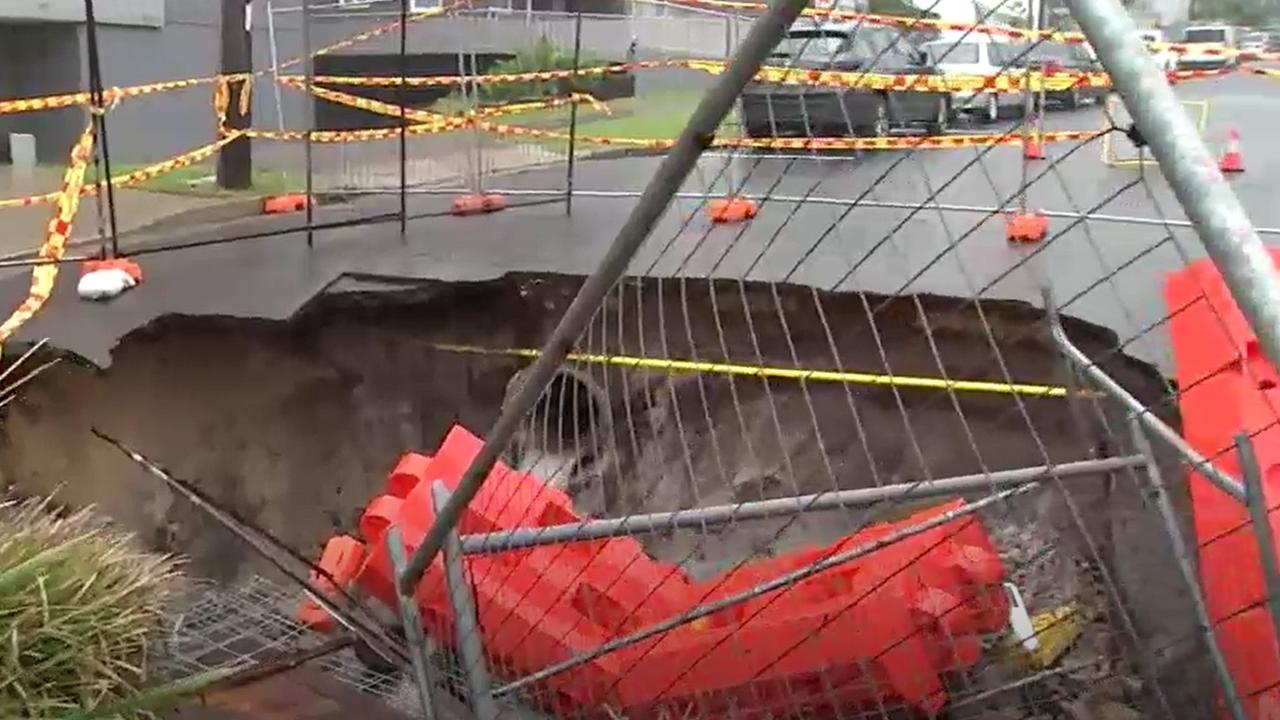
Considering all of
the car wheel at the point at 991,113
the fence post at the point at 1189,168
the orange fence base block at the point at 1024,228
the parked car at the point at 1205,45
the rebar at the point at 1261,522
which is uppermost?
the fence post at the point at 1189,168

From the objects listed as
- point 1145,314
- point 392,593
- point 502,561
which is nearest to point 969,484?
point 502,561

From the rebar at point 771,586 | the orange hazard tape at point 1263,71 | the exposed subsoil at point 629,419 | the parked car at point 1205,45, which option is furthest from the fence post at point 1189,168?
the orange hazard tape at point 1263,71

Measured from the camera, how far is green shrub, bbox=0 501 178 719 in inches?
131

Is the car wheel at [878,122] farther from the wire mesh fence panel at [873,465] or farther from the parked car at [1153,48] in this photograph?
the parked car at [1153,48]

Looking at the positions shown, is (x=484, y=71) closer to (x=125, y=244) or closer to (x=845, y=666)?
(x=125, y=244)

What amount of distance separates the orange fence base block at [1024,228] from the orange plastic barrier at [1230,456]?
2671 millimetres

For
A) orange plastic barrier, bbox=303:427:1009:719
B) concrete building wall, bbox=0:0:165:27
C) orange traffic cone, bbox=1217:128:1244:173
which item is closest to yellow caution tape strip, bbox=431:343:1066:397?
orange plastic barrier, bbox=303:427:1009:719

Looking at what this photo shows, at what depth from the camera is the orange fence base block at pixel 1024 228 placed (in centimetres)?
626

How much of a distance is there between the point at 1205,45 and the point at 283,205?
5445 millimetres

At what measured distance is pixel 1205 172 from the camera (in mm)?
1422

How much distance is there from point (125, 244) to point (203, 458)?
194 cm

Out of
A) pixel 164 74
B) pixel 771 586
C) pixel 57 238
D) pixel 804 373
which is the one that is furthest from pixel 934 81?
pixel 164 74

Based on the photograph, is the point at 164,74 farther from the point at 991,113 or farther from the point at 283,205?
the point at 991,113

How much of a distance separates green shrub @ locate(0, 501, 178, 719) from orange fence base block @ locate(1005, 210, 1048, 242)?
4.03 meters
